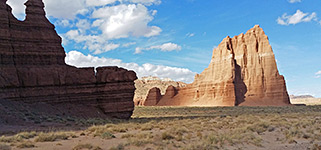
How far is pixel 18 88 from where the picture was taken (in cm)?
2333

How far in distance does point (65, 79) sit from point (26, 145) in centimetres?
1579

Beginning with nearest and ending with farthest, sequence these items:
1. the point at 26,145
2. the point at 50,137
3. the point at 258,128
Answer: the point at 26,145, the point at 50,137, the point at 258,128

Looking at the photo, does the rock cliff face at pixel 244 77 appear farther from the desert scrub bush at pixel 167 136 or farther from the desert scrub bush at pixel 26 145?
the desert scrub bush at pixel 26 145

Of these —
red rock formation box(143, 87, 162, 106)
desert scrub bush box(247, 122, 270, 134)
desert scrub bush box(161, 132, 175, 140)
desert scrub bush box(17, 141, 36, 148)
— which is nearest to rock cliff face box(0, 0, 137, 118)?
desert scrub bush box(247, 122, 270, 134)

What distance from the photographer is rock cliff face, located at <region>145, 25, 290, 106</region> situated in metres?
69.4

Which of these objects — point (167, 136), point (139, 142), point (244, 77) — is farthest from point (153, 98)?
point (139, 142)

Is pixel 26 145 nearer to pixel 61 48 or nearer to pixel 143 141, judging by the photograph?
pixel 143 141

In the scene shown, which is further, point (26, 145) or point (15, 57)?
point (15, 57)

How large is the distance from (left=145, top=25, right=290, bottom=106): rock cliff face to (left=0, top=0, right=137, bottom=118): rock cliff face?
4747 centimetres

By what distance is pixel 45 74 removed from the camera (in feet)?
80.5

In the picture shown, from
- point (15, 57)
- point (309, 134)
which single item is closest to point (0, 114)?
point (15, 57)

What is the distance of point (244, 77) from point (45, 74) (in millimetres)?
59487

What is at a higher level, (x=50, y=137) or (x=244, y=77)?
(x=244, y=77)

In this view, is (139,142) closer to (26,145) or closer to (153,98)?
(26,145)
